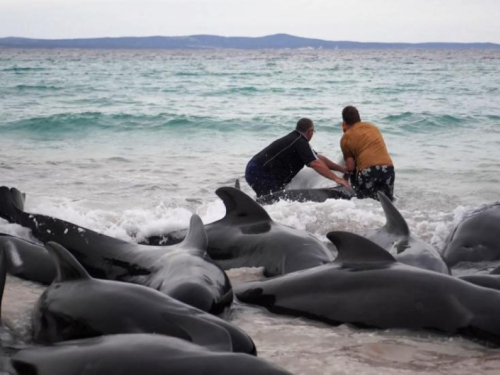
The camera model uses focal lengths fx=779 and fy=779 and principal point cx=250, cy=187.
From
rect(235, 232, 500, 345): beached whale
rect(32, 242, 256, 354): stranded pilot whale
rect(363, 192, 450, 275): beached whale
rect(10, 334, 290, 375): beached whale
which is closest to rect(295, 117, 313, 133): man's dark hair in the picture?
rect(363, 192, 450, 275): beached whale

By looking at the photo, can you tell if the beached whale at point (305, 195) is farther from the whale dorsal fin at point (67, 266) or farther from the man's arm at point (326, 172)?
the whale dorsal fin at point (67, 266)

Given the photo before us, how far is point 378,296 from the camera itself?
15.7 feet

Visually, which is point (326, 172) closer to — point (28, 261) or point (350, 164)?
point (350, 164)

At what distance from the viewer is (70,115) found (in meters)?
25.5

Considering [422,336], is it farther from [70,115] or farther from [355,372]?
→ [70,115]

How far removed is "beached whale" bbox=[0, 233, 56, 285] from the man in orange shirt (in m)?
5.90

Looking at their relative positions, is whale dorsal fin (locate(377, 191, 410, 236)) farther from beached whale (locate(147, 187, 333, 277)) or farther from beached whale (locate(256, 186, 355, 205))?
beached whale (locate(256, 186, 355, 205))

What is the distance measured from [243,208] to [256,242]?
39 cm

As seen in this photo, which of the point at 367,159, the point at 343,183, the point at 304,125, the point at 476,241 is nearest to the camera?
the point at 476,241

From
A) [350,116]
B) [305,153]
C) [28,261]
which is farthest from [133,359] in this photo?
[350,116]

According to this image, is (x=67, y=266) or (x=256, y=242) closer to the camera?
(x=67, y=266)

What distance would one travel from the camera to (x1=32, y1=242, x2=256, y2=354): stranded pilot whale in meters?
3.74

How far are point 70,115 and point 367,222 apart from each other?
17.8 metres

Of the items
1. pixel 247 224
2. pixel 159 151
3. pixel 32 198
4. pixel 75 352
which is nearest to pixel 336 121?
pixel 159 151
